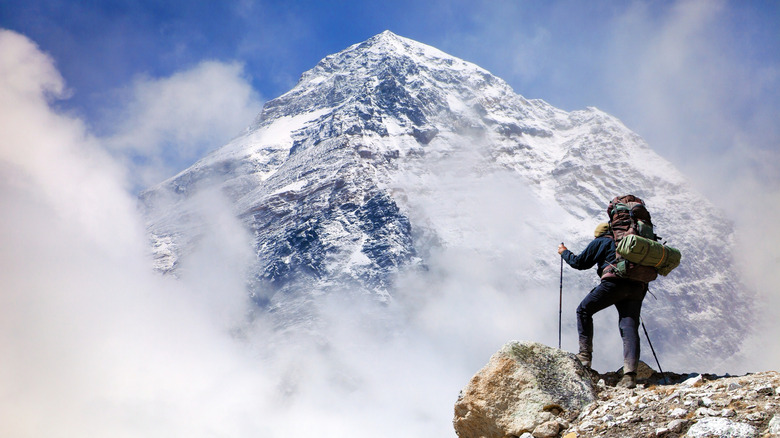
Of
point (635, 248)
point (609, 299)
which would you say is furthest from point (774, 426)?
point (609, 299)

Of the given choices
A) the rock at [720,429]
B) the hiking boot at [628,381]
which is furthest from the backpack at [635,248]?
the rock at [720,429]

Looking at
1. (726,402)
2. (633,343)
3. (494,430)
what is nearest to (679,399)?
(726,402)

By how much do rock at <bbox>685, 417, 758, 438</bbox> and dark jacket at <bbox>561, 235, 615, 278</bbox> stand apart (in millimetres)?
3459

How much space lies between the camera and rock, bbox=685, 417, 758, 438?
5.12 m

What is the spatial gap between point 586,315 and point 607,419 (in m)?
2.55

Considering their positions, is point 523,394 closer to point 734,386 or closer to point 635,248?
point 734,386

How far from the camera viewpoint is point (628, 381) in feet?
25.5

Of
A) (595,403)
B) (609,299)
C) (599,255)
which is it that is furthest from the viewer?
(599,255)

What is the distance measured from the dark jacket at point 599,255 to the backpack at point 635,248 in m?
0.13

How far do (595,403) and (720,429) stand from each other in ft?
6.69

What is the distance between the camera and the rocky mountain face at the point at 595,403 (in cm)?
555

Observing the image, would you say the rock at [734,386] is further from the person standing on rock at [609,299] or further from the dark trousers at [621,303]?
the dark trousers at [621,303]

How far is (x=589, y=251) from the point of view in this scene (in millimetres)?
8961

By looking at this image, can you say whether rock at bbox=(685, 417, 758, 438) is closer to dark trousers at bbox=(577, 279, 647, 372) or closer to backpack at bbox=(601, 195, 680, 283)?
dark trousers at bbox=(577, 279, 647, 372)
